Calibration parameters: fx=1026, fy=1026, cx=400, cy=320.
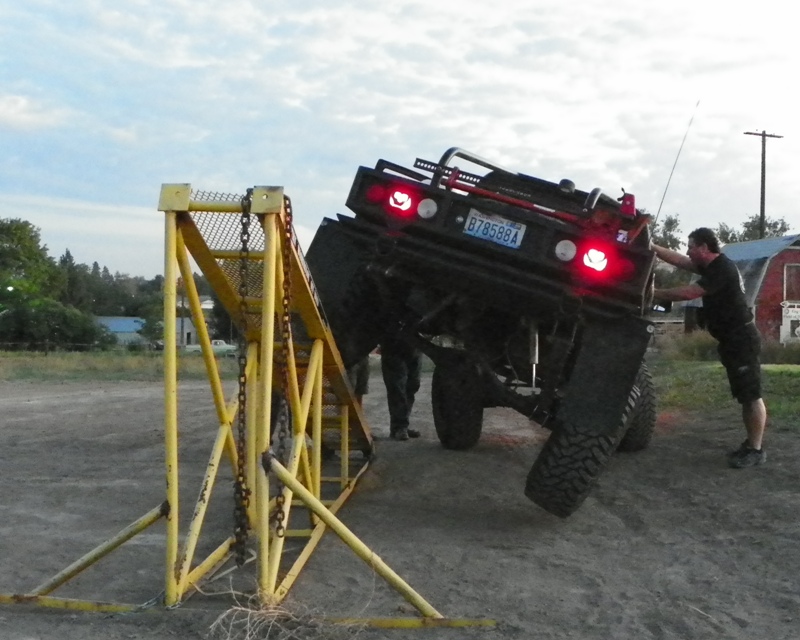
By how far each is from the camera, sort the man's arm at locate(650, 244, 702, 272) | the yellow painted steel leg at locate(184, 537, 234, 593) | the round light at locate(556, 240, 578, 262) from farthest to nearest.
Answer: the man's arm at locate(650, 244, 702, 272), the round light at locate(556, 240, 578, 262), the yellow painted steel leg at locate(184, 537, 234, 593)

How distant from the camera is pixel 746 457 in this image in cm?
781

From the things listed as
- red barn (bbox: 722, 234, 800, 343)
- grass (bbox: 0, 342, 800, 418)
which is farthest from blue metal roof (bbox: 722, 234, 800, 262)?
grass (bbox: 0, 342, 800, 418)

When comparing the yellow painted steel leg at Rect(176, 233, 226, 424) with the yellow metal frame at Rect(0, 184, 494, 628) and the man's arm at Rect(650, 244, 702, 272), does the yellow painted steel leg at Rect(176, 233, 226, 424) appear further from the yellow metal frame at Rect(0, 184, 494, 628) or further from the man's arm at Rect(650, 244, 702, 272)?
the man's arm at Rect(650, 244, 702, 272)

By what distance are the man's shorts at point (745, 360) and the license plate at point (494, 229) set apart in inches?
103

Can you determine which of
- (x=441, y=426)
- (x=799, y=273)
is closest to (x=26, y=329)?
(x=799, y=273)

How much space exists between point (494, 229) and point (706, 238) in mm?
2629

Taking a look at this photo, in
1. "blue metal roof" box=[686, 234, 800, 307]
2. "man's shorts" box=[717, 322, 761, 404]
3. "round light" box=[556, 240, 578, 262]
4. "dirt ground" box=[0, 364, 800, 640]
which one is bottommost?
"dirt ground" box=[0, 364, 800, 640]

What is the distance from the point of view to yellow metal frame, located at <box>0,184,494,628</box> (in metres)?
4.38

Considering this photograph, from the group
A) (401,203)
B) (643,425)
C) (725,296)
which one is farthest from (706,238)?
(401,203)

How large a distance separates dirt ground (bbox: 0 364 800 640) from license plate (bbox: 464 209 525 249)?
5.64ft

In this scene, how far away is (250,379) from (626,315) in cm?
213

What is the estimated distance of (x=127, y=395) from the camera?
17125mm

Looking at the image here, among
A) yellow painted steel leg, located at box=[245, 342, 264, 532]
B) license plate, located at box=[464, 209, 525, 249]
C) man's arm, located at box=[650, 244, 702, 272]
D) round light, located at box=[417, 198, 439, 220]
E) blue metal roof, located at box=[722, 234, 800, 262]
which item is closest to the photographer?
yellow painted steel leg, located at box=[245, 342, 264, 532]

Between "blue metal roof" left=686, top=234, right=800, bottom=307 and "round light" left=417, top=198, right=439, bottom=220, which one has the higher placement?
"blue metal roof" left=686, top=234, right=800, bottom=307
